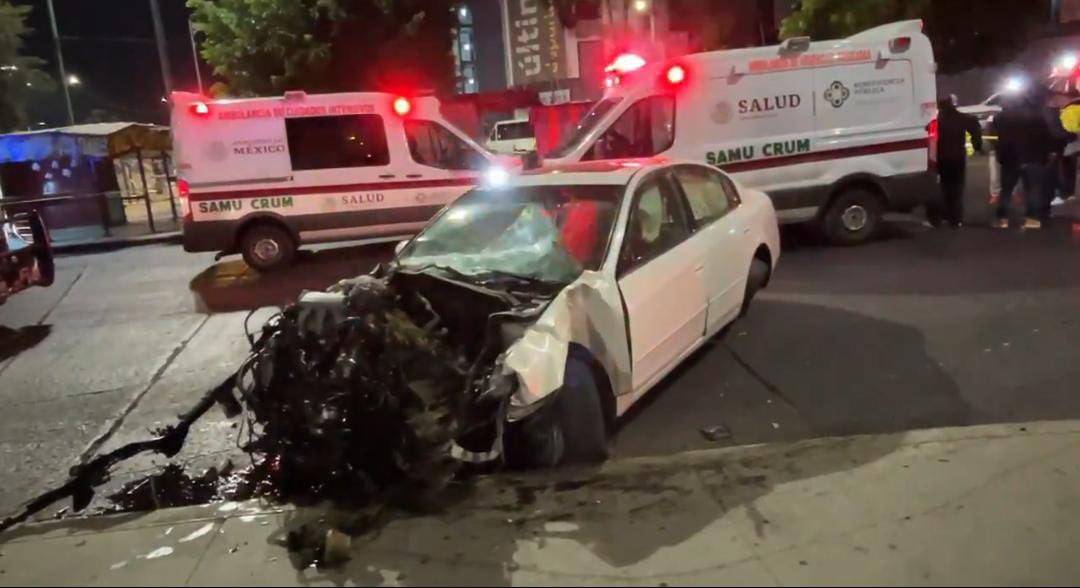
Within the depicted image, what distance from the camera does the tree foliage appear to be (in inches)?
739

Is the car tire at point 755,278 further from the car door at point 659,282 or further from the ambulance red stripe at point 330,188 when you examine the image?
the ambulance red stripe at point 330,188

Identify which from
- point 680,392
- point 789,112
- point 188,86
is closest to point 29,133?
point 789,112

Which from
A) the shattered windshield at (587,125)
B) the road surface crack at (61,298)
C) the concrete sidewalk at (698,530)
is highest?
the shattered windshield at (587,125)

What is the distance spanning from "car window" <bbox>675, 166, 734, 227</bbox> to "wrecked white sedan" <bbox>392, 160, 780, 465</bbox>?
1 centimetres

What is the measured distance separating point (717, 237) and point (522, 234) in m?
1.46

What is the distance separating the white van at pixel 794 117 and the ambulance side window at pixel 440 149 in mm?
2073

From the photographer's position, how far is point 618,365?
4469 mm

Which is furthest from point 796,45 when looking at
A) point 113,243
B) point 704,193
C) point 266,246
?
point 113,243

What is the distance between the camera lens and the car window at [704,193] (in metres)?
5.88

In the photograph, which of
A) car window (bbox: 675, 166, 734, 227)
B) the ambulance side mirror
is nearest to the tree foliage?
the ambulance side mirror

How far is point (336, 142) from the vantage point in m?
10.9

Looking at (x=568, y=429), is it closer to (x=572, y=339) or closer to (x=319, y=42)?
(x=572, y=339)

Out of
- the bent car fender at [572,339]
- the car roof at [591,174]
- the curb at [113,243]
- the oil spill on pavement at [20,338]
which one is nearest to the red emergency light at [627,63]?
the car roof at [591,174]

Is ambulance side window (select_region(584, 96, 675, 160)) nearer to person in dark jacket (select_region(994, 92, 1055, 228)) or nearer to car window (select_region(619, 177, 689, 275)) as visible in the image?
car window (select_region(619, 177, 689, 275))
